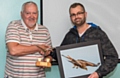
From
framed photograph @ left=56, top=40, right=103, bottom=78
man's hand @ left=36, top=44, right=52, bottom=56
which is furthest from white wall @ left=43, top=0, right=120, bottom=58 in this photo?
framed photograph @ left=56, top=40, right=103, bottom=78

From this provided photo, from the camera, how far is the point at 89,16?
2293 mm

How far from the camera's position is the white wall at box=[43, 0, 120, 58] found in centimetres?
221

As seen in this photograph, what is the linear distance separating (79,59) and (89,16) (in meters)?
0.67

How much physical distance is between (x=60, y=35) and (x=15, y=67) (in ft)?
2.08

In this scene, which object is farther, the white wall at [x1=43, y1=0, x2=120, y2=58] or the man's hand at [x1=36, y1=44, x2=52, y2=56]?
the white wall at [x1=43, y1=0, x2=120, y2=58]

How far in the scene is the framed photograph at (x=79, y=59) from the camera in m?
1.78

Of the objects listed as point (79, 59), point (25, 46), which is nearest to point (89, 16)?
point (79, 59)

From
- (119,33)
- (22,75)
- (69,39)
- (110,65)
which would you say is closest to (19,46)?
(22,75)

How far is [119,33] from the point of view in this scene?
7.63ft

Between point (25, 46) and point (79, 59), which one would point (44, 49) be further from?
point (79, 59)

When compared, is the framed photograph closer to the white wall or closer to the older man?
the older man

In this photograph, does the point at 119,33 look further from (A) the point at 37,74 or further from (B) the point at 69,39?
(A) the point at 37,74

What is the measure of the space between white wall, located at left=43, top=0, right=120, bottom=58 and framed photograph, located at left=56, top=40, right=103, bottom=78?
→ 47 centimetres

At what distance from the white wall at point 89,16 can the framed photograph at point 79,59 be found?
47 centimetres
